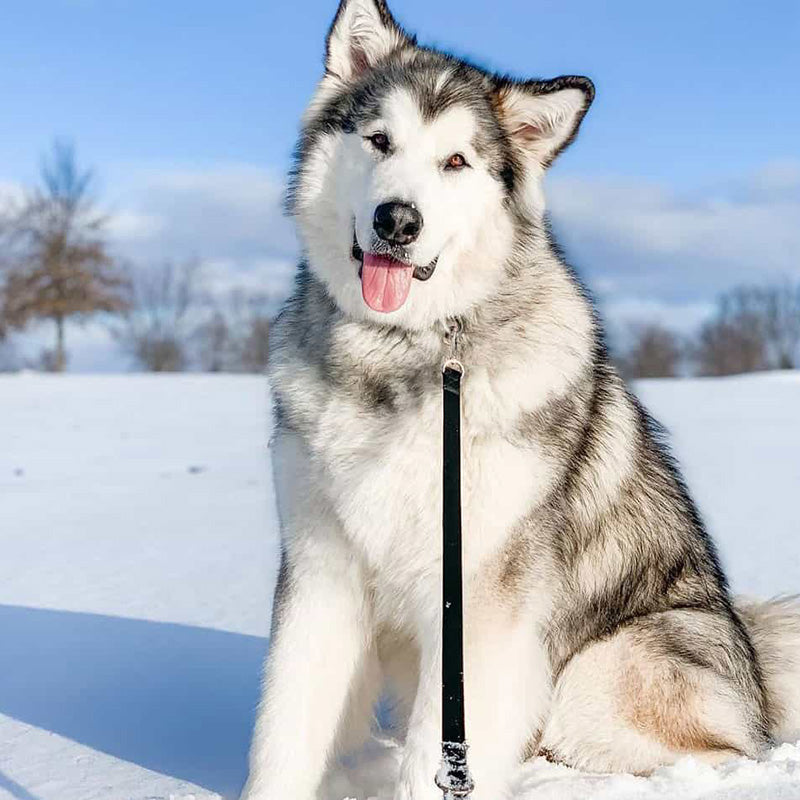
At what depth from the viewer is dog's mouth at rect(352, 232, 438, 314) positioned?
286 cm

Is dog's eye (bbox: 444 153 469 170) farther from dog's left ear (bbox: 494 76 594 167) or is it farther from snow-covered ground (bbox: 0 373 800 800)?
snow-covered ground (bbox: 0 373 800 800)

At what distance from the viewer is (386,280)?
2.87m

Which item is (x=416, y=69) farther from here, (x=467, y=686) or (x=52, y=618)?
(x=52, y=618)

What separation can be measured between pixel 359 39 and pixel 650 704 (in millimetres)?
2266

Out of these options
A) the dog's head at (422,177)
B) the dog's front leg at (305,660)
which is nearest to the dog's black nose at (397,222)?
the dog's head at (422,177)

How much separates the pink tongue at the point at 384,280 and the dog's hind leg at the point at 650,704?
125 cm

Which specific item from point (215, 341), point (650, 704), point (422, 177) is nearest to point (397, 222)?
point (422, 177)

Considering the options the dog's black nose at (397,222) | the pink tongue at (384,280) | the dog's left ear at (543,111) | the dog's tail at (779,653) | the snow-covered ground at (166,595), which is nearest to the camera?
the dog's black nose at (397,222)

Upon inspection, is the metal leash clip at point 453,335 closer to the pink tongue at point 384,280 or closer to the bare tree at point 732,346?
the pink tongue at point 384,280

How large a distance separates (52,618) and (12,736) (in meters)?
1.71

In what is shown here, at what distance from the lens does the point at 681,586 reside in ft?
10.7

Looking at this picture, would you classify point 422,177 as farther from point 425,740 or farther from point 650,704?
point 650,704

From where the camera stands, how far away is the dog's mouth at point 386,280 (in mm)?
2861

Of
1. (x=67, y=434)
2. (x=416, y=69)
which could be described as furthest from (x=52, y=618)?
(x=67, y=434)
